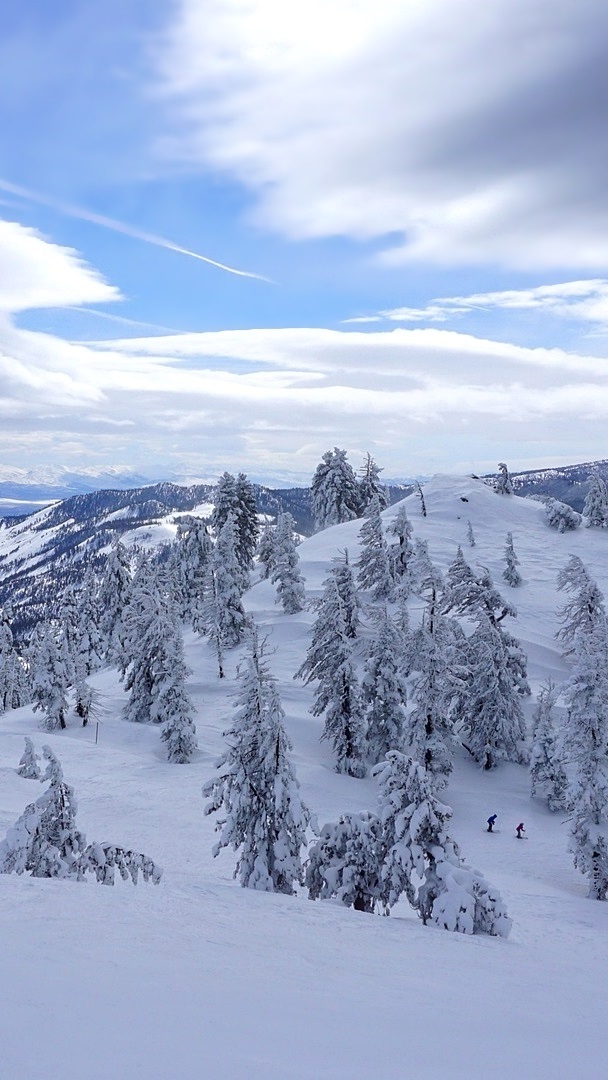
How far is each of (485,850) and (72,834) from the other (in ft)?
66.1

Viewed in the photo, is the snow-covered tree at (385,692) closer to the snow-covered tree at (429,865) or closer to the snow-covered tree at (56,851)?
the snow-covered tree at (429,865)

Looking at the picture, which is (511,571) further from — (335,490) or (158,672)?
(158,672)

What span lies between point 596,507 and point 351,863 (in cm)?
7525

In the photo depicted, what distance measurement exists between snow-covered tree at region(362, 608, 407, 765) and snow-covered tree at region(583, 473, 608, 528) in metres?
53.9

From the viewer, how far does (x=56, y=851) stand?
14555mm

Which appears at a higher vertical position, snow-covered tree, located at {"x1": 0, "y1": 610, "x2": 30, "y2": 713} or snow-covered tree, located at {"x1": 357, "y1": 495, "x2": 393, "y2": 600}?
snow-covered tree, located at {"x1": 357, "y1": 495, "x2": 393, "y2": 600}

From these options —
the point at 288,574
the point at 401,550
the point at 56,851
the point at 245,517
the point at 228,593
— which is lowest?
the point at 56,851

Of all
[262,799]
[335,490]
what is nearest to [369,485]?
[335,490]

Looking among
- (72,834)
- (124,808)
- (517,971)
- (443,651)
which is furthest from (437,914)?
(443,651)

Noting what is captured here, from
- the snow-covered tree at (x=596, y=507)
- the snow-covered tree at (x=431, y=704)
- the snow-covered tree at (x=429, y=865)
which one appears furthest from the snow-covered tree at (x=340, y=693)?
the snow-covered tree at (x=596, y=507)

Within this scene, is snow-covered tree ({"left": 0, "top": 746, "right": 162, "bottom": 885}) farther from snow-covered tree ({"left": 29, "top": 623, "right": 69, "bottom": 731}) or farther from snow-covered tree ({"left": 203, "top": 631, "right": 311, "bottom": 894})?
snow-covered tree ({"left": 29, "top": 623, "right": 69, "bottom": 731})

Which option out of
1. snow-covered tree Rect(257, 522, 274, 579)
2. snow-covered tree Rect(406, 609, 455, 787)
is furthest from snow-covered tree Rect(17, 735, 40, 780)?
snow-covered tree Rect(257, 522, 274, 579)

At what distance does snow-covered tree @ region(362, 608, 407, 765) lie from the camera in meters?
36.6

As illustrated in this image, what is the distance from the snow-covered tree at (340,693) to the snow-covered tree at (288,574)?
1601 cm
